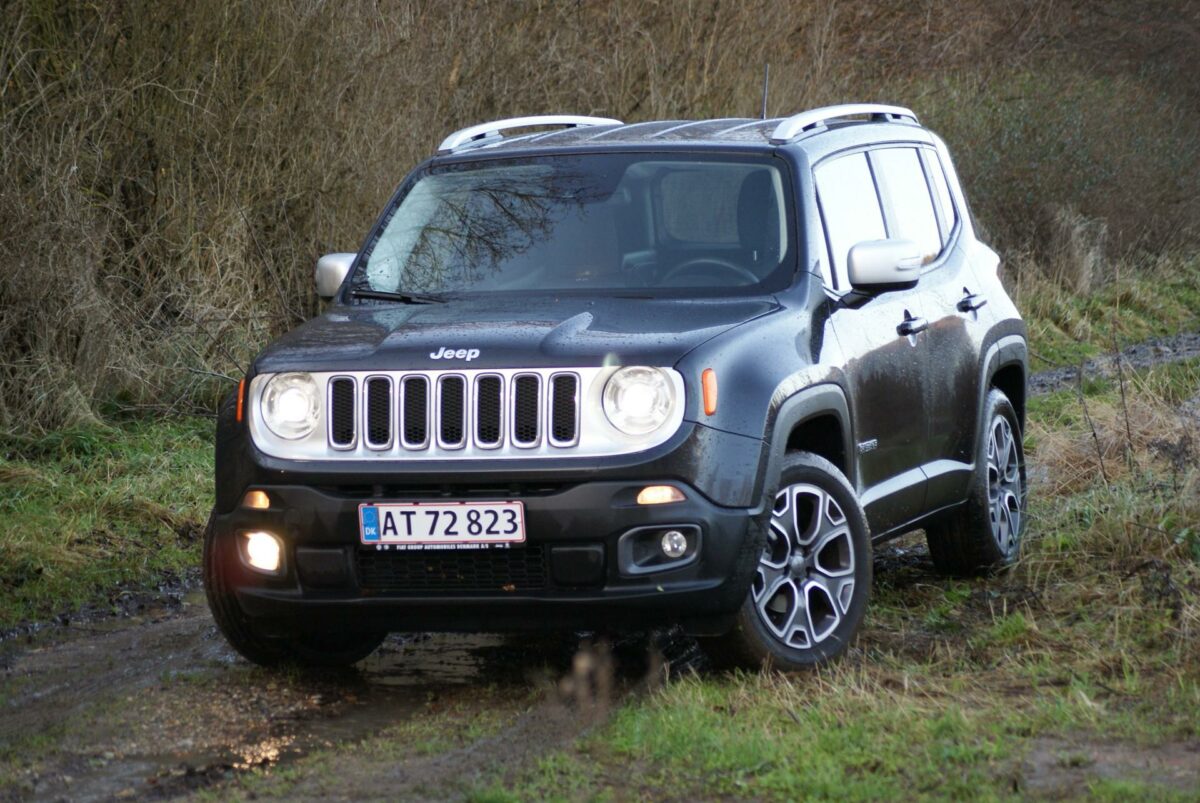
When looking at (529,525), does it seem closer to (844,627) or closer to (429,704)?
(429,704)

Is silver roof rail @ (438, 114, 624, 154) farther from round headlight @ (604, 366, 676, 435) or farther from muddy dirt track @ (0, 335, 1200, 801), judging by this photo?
round headlight @ (604, 366, 676, 435)

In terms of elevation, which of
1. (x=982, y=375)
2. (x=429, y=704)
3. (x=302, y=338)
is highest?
(x=302, y=338)

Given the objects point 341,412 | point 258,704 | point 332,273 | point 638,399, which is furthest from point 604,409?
point 332,273

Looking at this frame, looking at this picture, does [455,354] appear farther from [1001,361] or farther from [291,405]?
[1001,361]

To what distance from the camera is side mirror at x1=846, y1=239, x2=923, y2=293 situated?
632 cm

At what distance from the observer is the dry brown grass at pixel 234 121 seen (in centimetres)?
1037

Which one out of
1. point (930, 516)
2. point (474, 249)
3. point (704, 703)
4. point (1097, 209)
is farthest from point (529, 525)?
point (1097, 209)

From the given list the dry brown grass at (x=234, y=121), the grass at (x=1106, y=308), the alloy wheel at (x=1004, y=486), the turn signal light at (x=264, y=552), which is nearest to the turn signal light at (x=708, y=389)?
the turn signal light at (x=264, y=552)

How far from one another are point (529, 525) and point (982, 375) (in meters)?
2.83

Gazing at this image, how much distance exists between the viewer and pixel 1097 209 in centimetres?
2084

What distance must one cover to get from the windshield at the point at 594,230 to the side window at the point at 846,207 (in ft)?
0.67

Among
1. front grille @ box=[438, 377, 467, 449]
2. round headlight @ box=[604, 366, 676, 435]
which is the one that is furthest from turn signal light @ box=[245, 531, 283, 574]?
round headlight @ box=[604, 366, 676, 435]

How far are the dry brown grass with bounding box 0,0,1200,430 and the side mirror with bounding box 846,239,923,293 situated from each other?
528 cm

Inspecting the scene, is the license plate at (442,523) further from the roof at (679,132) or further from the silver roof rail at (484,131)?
the silver roof rail at (484,131)
